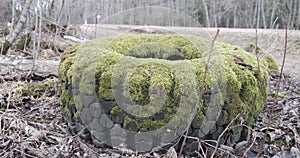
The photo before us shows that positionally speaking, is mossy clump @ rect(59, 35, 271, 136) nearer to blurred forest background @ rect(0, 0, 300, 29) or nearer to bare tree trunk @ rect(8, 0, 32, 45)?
blurred forest background @ rect(0, 0, 300, 29)

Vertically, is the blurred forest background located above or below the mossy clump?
above

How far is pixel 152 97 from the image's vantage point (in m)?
2.11

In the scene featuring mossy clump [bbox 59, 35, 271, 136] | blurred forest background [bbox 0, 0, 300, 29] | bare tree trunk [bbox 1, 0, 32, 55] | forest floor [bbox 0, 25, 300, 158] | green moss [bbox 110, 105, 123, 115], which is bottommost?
forest floor [bbox 0, 25, 300, 158]

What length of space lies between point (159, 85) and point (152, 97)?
0.11 metres

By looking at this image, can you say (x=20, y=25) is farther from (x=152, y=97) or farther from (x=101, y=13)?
(x=101, y=13)

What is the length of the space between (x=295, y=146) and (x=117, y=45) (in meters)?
1.99

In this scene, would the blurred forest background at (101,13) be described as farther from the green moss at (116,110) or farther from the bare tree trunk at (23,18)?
the green moss at (116,110)

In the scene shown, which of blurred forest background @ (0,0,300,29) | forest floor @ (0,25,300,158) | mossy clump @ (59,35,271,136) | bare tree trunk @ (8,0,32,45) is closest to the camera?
forest floor @ (0,25,300,158)

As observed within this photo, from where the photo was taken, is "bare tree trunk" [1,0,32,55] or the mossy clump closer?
the mossy clump

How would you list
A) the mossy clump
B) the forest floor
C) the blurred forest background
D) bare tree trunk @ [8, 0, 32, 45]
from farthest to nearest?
the blurred forest background
bare tree trunk @ [8, 0, 32, 45]
the mossy clump
the forest floor

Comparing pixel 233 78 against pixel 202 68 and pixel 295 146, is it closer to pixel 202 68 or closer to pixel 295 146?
pixel 202 68

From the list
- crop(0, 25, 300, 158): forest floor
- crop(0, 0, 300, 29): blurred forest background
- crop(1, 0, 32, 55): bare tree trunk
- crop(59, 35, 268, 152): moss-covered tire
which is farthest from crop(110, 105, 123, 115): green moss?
crop(1, 0, 32, 55): bare tree trunk

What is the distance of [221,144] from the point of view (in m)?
2.29

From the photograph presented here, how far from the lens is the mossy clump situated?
2.13 meters
